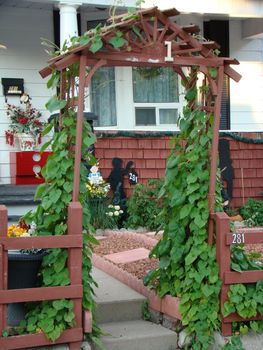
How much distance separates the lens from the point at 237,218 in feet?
32.8

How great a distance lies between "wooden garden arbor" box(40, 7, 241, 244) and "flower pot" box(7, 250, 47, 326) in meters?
0.54

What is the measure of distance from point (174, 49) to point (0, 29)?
20.8 ft

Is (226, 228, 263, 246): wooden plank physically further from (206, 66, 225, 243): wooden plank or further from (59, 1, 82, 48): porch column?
(59, 1, 82, 48): porch column

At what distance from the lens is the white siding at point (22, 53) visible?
10.4 m

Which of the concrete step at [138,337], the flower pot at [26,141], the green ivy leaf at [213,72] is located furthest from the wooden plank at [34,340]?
the flower pot at [26,141]

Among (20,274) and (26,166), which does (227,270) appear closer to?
(20,274)

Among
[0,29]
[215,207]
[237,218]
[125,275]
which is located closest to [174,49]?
[215,207]

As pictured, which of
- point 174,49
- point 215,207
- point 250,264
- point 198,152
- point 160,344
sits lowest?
point 160,344

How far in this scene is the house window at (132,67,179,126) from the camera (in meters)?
11.4

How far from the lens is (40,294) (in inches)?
169

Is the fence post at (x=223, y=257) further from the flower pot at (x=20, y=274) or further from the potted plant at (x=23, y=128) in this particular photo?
the potted plant at (x=23, y=128)

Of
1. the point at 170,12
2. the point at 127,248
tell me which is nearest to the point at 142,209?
the point at 127,248

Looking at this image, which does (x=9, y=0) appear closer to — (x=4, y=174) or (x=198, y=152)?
(x=4, y=174)

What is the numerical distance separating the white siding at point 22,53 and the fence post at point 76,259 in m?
6.13
